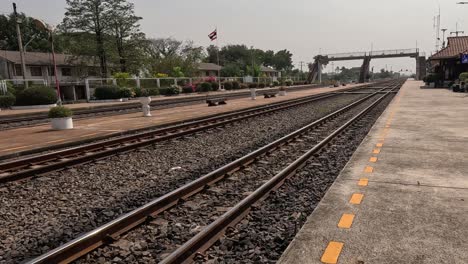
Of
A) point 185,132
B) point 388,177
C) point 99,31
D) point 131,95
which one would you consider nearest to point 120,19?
point 99,31

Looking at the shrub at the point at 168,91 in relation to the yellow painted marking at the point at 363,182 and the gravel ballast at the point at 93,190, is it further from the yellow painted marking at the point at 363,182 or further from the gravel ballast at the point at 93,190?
the yellow painted marking at the point at 363,182

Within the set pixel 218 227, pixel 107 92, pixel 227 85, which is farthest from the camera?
pixel 227 85

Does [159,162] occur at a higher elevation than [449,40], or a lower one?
lower

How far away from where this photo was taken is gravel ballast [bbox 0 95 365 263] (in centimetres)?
461

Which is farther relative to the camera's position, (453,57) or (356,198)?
(453,57)

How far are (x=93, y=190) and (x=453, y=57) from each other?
123ft

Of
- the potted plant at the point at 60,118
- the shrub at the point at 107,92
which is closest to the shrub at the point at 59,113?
the potted plant at the point at 60,118

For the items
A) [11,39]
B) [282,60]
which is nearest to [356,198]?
[11,39]

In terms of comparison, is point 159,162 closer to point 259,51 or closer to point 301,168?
point 301,168

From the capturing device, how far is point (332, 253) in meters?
3.56

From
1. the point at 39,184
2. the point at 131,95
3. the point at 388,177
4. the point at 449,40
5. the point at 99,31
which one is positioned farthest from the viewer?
the point at 99,31

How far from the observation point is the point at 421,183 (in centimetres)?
579

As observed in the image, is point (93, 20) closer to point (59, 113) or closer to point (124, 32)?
point (124, 32)

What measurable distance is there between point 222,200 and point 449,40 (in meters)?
42.9
